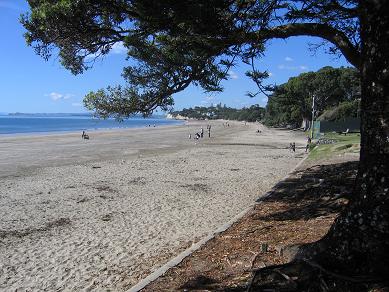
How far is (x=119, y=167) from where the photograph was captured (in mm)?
21641

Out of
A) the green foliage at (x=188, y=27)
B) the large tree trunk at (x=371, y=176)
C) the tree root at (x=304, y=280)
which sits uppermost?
the green foliage at (x=188, y=27)

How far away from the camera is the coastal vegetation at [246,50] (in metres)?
3.43

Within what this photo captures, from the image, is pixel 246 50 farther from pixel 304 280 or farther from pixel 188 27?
pixel 304 280

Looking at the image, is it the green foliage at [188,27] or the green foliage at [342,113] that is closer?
the green foliage at [188,27]

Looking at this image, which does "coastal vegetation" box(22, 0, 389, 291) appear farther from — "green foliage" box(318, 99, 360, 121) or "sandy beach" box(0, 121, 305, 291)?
"green foliage" box(318, 99, 360, 121)

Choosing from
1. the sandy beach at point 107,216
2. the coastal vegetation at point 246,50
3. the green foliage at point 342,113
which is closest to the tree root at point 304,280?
the coastal vegetation at point 246,50

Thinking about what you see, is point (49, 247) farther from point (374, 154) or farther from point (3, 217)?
point (374, 154)

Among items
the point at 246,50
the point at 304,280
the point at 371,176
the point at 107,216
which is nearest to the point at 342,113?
the point at 107,216

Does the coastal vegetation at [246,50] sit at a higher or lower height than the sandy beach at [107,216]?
higher

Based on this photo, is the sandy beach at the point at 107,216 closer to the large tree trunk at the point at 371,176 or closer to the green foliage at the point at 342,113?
the large tree trunk at the point at 371,176

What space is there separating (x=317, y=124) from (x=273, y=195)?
3883 centimetres

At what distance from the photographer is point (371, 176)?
3.48 meters

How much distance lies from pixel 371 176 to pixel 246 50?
409cm

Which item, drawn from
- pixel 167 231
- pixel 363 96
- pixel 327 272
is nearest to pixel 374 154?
pixel 363 96
